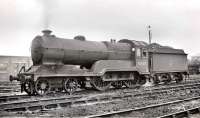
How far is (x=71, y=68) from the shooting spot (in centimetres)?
1319

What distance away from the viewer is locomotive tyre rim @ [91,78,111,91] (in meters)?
14.3

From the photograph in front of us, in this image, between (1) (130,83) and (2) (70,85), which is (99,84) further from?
(1) (130,83)

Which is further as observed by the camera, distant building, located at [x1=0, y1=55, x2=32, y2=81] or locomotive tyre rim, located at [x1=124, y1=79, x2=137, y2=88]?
distant building, located at [x1=0, y1=55, x2=32, y2=81]

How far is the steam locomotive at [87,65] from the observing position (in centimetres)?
1239

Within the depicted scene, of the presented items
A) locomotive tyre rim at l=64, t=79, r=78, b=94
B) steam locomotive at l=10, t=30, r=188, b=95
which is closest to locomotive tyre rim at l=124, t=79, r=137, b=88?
steam locomotive at l=10, t=30, r=188, b=95

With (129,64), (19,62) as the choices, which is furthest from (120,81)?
(19,62)

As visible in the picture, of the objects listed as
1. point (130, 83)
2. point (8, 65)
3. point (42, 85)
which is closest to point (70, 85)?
point (42, 85)

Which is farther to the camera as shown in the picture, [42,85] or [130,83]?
[130,83]

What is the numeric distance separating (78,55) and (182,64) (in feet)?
35.4

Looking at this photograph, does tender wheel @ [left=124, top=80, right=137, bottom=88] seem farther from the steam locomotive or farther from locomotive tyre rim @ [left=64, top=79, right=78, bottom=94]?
locomotive tyre rim @ [left=64, top=79, right=78, bottom=94]

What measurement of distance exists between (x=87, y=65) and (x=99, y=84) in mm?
1294

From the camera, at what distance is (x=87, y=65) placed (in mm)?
14805

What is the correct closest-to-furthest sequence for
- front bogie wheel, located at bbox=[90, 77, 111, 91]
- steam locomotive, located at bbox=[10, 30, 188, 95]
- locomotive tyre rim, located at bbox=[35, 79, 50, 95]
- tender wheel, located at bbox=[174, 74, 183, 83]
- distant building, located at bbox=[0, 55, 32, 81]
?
locomotive tyre rim, located at bbox=[35, 79, 50, 95] → steam locomotive, located at bbox=[10, 30, 188, 95] → front bogie wheel, located at bbox=[90, 77, 111, 91] → tender wheel, located at bbox=[174, 74, 183, 83] → distant building, located at bbox=[0, 55, 32, 81]

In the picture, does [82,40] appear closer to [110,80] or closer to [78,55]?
[78,55]
